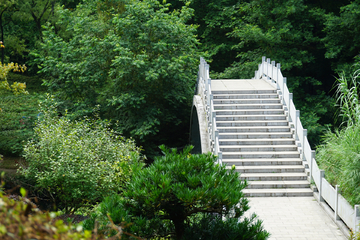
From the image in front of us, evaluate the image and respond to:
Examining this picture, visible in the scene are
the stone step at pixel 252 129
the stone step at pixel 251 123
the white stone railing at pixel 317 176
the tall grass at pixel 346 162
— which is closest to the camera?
the white stone railing at pixel 317 176

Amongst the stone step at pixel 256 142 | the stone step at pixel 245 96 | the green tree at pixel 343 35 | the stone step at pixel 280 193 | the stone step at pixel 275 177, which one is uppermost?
the green tree at pixel 343 35

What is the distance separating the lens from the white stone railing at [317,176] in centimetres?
916

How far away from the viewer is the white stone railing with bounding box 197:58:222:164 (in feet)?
44.1

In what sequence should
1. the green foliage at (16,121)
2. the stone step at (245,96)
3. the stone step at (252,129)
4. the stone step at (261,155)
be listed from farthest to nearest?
1. the green foliage at (16,121)
2. the stone step at (245,96)
3. the stone step at (252,129)
4. the stone step at (261,155)

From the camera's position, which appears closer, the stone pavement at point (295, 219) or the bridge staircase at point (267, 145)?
the stone pavement at point (295, 219)

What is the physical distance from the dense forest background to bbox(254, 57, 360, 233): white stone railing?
229cm

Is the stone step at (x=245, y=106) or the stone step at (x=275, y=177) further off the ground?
the stone step at (x=245, y=106)

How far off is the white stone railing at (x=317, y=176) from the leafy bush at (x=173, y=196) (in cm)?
425

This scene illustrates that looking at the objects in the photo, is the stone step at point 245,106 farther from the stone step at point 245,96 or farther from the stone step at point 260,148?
the stone step at point 260,148

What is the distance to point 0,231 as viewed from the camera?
2.40m

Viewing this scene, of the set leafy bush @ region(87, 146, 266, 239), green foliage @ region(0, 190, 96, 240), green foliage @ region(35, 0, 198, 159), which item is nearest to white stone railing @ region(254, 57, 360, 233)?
leafy bush @ region(87, 146, 266, 239)

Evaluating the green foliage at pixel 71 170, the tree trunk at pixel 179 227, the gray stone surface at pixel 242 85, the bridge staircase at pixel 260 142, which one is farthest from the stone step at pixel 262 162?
the tree trunk at pixel 179 227

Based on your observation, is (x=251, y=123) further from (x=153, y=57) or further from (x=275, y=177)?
(x=153, y=57)

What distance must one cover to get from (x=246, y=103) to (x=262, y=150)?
2.80 meters
